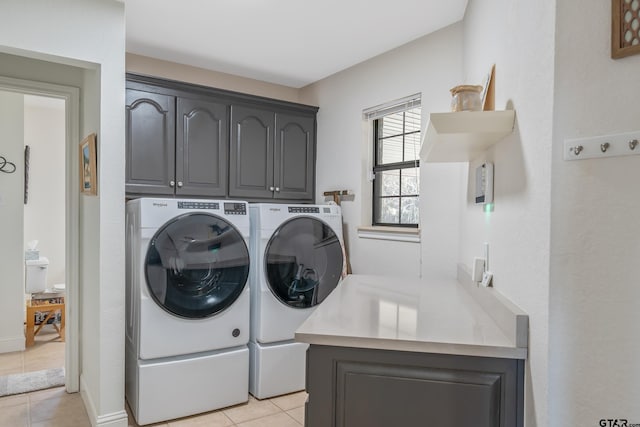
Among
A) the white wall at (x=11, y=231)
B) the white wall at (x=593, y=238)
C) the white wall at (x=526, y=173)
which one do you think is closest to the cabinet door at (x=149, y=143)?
the white wall at (x=11, y=231)

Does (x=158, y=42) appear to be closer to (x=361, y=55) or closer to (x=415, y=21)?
(x=361, y=55)

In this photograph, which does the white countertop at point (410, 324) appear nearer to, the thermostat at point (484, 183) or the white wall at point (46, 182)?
the thermostat at point (484, 183)

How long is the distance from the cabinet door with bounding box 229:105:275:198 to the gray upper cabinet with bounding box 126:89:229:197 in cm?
7

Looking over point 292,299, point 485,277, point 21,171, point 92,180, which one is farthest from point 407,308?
point 21,171

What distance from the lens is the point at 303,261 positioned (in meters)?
2.85

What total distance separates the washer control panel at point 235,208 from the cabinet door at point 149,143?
0.48m

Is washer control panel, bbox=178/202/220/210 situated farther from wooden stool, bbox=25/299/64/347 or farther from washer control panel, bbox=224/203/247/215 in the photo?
wooden stool, bbox=25/299/64/347

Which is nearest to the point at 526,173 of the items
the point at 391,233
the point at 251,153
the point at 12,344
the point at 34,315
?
the point at 391,233

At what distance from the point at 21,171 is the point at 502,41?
3992mm

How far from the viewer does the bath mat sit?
2.80 metres

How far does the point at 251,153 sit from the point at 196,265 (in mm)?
1029

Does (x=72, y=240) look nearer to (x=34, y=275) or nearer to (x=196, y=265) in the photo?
(x=196, y=265)

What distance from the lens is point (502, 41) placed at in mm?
1450

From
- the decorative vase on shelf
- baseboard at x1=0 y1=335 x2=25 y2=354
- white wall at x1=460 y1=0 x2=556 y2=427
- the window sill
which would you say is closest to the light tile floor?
baseboard at x1=0 y1=335 x2=25 y2=354
